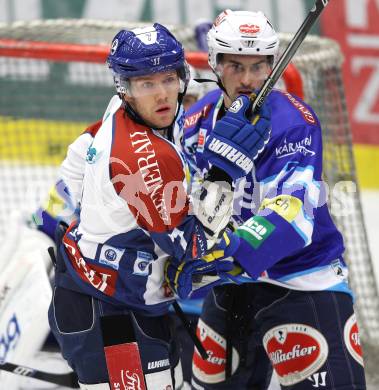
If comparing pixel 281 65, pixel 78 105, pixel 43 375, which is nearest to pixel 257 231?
pixel 281 65

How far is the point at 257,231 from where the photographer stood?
113 inches

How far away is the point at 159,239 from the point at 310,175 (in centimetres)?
48

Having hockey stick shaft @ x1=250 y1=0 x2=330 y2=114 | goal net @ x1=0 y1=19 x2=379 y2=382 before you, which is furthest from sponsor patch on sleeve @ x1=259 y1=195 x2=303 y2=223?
goal net @ x1=0 y1=19 x2=379 y2=382

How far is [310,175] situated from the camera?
293 centimetres

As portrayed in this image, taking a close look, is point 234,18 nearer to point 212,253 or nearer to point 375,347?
point 212,253

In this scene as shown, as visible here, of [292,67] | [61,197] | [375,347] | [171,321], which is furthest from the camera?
[375,347]

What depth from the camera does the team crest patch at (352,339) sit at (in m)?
3.03

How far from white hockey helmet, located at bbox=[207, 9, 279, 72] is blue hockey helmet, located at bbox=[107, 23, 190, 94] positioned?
31 centimetres

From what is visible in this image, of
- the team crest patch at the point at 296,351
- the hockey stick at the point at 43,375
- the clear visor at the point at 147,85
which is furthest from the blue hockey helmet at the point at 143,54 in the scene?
the hockey stick at the point at 43,375

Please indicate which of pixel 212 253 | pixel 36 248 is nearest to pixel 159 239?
pixel 212 253

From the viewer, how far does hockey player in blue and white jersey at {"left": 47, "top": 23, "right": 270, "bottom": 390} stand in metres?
2.74

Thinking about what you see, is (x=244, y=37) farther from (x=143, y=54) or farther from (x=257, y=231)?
(x=257, y=231)

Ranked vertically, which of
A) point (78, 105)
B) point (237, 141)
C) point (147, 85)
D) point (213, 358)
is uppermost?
point (147, 85)

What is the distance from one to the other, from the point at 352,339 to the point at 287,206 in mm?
470
